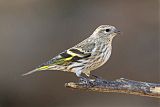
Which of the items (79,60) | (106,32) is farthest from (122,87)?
(106,32)

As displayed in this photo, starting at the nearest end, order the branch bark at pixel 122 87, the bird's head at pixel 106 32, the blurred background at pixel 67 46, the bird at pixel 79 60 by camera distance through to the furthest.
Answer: the branch bark at pixel 122 87 < the bird at pixel 79 60 < the bird's head at pixel 106 32 < the blurred background at pixel 67 46

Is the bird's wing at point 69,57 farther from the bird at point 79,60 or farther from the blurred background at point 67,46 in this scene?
the blurred background at point 67,46

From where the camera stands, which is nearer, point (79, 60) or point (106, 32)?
point (79, 60)

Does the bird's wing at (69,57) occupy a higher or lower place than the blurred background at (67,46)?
lower

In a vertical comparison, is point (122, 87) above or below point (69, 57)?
below

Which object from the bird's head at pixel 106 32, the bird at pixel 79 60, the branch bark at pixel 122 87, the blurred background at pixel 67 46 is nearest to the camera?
the branch bark at pixel 122 87

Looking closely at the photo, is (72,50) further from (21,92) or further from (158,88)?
(21,92)

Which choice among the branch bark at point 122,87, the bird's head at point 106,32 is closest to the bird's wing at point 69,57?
the bird's head at point 106,32

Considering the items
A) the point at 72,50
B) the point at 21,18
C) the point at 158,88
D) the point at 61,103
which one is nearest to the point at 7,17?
the point at 21,18

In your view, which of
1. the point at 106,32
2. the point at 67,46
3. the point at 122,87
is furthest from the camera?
the point at 67,46

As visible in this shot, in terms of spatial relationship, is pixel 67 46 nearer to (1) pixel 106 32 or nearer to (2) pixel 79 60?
(1) pixel 106 32
